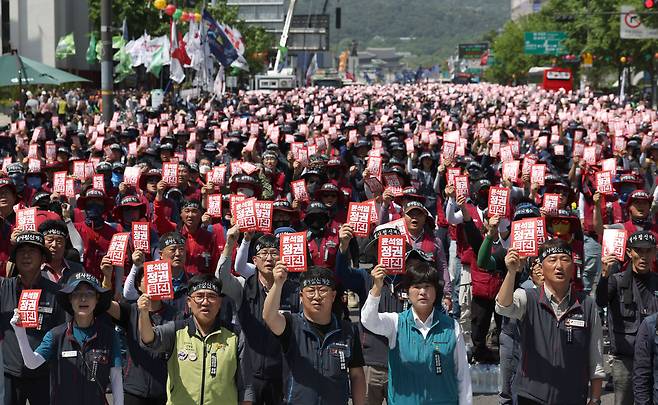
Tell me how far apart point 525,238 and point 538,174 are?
5643mm

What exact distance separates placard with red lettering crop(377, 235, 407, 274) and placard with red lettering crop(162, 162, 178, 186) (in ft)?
16.9

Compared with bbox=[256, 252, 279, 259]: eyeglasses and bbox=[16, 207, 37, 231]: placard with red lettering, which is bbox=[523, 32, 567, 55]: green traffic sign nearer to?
bbox=[16, 207, 37, 231]: placard with red lettering

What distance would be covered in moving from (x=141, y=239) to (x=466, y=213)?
2.58 meters

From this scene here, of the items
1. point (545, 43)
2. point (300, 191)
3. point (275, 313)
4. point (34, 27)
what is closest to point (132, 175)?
point (300, 191)

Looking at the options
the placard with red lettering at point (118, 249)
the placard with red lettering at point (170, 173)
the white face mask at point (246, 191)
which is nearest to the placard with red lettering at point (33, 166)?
the placard with red lettering at point (170, 173)

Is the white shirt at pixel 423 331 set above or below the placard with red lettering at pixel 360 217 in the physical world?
below

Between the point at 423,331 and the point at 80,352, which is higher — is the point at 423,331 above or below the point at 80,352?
above

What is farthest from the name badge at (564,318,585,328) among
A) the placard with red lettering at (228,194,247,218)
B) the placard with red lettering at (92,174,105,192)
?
the placard with red lettering at (92,174,105,192)

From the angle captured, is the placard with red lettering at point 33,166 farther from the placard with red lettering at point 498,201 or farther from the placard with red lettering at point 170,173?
the placard with red lettering at point 498,201

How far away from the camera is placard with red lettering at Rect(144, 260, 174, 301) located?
6488 millimetres

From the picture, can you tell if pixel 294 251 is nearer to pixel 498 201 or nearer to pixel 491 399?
pixel 491 399

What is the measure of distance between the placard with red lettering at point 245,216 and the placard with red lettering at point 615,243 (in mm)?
2342

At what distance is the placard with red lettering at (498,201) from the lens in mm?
9391

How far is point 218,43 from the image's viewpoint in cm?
3644
